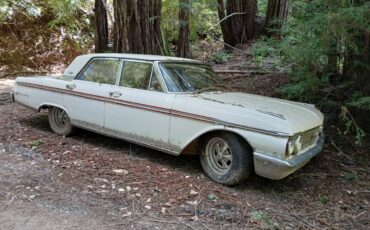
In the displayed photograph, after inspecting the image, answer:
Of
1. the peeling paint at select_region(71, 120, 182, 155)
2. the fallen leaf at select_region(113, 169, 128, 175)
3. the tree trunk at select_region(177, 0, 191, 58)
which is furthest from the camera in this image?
the tree trunk at select_region(177, 0, 191, 58)

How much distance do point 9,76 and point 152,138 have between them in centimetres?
923

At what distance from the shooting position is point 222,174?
4.86 m

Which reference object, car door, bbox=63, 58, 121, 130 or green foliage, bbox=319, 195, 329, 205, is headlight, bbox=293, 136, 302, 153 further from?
car door, bbox=63, 58, 121, 130

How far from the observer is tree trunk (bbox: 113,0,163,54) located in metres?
7.96

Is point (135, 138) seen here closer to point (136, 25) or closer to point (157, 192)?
point (157, 192)

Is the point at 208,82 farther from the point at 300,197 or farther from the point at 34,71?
the point at 34,71

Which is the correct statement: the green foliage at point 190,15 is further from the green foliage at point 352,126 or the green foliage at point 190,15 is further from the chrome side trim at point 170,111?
the green foliage at point 352,126

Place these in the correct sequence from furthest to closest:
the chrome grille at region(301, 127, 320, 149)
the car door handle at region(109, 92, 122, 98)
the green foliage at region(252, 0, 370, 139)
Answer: the car door handle at region(109, 92, 122, 98) → the green foliage at region(252, 0, 370, 139) → the chrome grille at region(301, 127, 320, 149)

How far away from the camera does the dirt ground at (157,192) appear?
13.2 ft

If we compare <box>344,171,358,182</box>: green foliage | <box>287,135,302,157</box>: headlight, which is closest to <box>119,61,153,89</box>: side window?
<box>287,135,302,157</box>: headlight

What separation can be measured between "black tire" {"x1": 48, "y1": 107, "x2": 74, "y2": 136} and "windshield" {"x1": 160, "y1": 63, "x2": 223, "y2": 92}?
205 centimetres

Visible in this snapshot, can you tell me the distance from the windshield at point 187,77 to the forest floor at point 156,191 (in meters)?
1.07

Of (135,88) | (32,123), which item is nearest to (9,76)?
(32,123)

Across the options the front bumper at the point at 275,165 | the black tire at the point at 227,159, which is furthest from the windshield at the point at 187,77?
the front bumper at the point at 275,165
